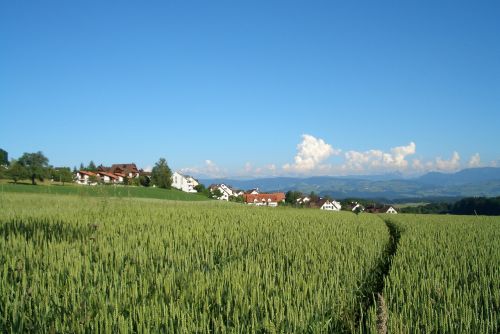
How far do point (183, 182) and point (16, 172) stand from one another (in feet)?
261

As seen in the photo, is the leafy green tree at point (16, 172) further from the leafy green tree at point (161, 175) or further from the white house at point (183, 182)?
the white house at point (183, 182)

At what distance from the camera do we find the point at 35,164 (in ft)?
250

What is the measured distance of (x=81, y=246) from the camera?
238 inches

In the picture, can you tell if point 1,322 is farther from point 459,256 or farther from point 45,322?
point 459,256

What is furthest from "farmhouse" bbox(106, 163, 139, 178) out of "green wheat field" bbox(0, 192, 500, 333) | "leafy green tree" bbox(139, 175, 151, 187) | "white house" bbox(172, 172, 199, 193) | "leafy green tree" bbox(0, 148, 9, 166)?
"green wheat field" bbox(0, 192, 500, 333)

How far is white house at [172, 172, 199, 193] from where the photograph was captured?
144875 millimetres

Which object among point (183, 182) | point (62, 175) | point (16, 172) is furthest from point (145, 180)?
point (183, 182)

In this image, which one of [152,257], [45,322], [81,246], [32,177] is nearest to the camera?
[45,322]

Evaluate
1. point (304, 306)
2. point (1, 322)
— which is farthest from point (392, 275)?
point (1, 322)

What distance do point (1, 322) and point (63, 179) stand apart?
82.8 m

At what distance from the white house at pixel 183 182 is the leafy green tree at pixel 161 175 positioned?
134 ft

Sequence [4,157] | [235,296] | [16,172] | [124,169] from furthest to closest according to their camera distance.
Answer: [124,169], [4,157], [16,172], [235,296]

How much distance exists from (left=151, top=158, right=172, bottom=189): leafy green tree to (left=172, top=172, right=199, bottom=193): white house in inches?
1612

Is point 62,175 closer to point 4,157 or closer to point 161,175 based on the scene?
point 161,175
